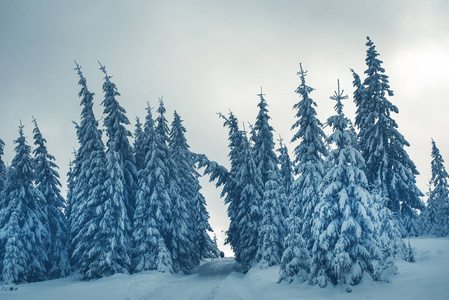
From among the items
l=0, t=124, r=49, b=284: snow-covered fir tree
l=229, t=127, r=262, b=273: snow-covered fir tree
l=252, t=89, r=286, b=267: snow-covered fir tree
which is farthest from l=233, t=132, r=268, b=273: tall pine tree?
l=0, t=124, r=49, b=284: snow-covered fir tree

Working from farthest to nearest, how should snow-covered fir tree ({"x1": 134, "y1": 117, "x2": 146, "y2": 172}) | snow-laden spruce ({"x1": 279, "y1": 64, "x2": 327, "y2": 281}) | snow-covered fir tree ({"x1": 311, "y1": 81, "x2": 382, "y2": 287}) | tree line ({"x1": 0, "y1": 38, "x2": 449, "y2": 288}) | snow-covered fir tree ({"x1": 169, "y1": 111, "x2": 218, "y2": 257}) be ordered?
snow-covered fir tree ({"x1": 169, "y1": 111, "x2": 218, "y2": 257})
snow-covered fir tree ({"x1": 134, "y1": 117, "x2": 146, "y2": 172})
tree line ({"x1": 0, "y1": 38, "x2": 449, "y2": 288})
snow-laden spruce ({"x1": 279, "y1": 64, "x2": 327, "y2": 281})
snow-covered fir tree ({"x1": 311, "y1": 81, "x2": 382, "y2": 287})

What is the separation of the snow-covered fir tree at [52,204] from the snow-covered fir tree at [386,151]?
28.9 metres

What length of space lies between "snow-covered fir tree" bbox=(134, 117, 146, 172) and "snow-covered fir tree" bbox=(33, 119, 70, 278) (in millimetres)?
8051

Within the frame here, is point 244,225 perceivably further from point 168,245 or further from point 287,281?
point 287,281

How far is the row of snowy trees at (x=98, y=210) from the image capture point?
26.4 metres

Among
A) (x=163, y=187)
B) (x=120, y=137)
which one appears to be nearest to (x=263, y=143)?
(x=163, y=187)

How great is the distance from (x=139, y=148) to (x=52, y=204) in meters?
10.2

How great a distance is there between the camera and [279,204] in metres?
26.8

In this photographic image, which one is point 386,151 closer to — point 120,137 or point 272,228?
point 272,228

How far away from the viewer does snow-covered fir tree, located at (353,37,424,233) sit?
25.6 m

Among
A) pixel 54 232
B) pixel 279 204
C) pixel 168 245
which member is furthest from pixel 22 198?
pixel 279 204

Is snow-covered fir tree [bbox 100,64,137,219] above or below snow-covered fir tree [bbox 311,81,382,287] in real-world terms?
above

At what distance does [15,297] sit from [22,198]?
1444 centimetres

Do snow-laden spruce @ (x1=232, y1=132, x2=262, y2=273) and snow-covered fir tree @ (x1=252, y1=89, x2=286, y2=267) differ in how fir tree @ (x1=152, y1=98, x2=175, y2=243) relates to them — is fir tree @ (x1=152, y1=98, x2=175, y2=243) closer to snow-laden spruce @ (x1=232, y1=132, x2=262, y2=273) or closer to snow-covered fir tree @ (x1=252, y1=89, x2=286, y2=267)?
snow-laden spruce @ (x1=232, y1=132, x2=262, y2=273)
